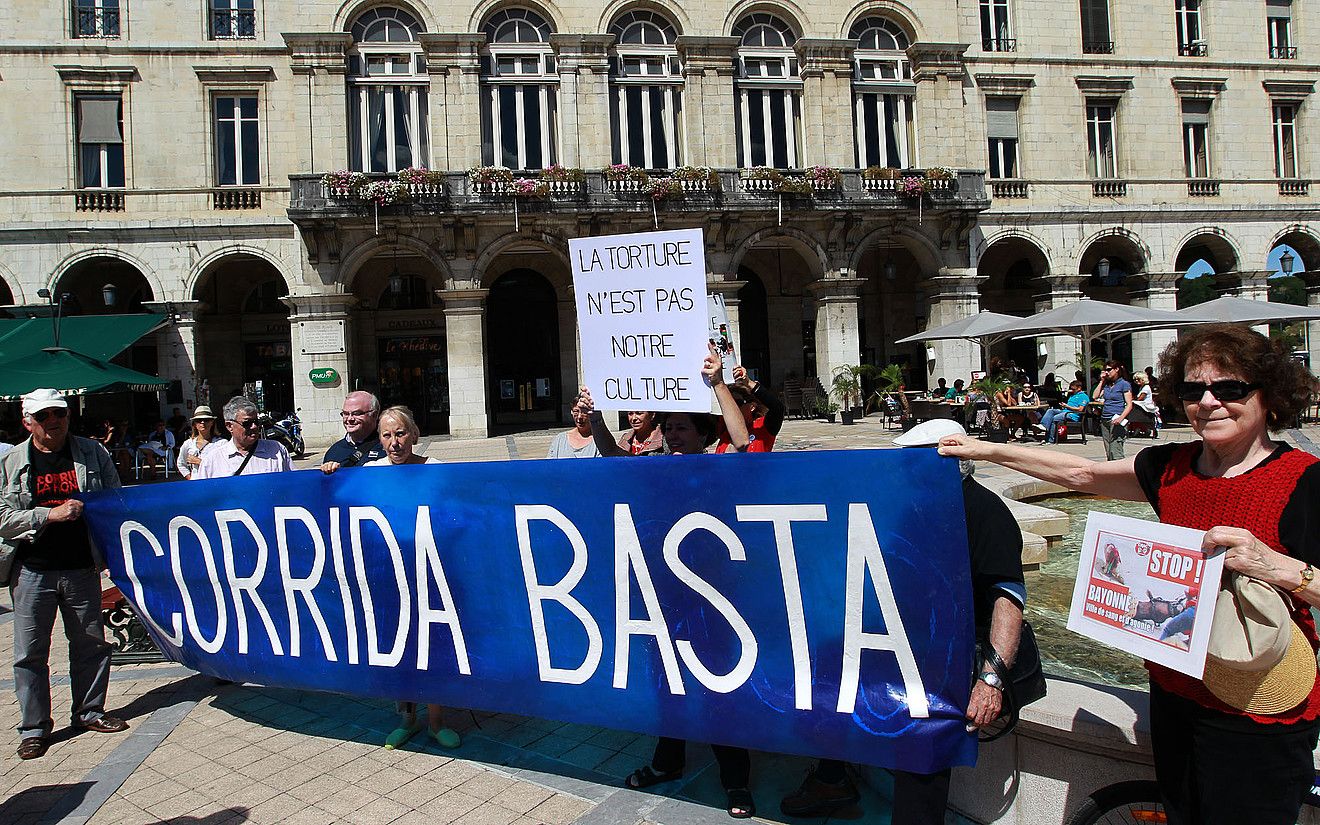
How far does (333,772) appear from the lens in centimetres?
436

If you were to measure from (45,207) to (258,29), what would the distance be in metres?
7.52

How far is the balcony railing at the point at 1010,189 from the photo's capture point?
26.4m

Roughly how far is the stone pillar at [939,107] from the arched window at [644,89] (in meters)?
7.53

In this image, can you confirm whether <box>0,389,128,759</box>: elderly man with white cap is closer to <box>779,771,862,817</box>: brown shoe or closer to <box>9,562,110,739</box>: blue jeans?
<box>9,562,110,739</box>: blue jeans

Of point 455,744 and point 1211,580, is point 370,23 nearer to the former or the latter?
point 455,744

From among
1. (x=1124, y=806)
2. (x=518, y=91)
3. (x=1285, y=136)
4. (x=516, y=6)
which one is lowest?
(x=1124, y=806)

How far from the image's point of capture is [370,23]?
76.7 ft

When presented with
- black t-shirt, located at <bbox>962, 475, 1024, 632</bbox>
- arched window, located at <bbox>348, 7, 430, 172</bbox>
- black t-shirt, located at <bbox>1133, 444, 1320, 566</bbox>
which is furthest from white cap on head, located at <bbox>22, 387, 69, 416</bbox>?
arched window, located at <bbox>348, 7, 430, 172</bbox>

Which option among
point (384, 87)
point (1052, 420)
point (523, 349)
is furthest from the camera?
point (523, 349)

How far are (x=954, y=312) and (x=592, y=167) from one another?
39.1 ft

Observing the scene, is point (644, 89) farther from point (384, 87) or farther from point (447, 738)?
point (447, 738)

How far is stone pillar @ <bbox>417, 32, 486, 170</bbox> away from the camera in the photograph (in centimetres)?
2331

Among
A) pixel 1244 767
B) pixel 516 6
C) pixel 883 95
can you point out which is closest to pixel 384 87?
pixel 516 6

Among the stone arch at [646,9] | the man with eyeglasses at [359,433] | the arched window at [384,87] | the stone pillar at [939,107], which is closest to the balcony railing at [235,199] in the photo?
the arched window at [384,87]
